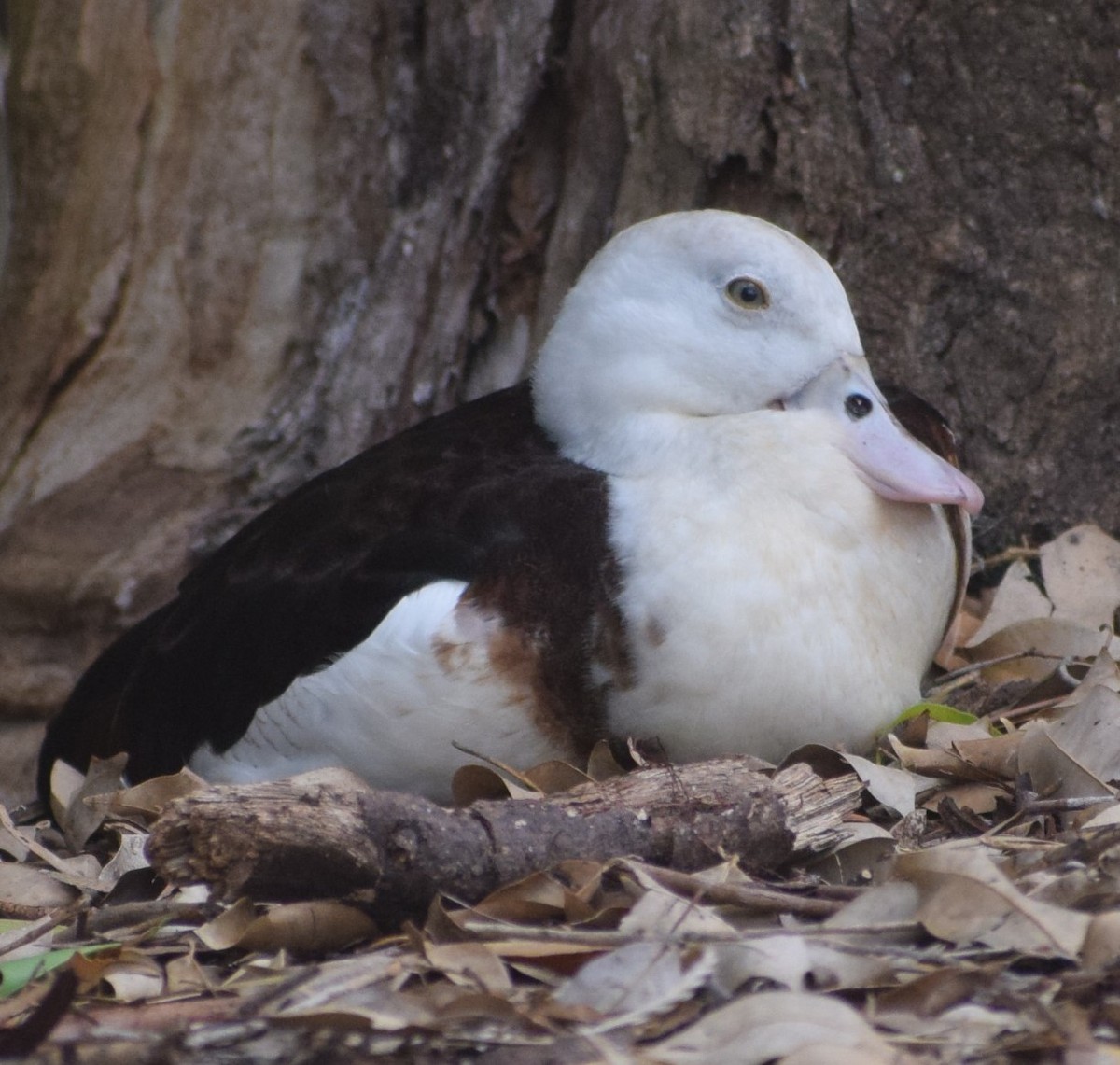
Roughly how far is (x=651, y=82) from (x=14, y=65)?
1725mm

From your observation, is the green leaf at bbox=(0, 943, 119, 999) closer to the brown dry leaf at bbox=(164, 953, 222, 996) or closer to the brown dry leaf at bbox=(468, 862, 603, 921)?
the brown dry leaf at bbox=(164, 953, 222, 996)

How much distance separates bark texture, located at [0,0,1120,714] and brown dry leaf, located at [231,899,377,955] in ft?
6.47

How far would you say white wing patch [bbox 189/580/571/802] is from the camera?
281 cm

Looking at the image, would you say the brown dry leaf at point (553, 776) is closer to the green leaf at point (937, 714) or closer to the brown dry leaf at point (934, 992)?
the green leaf at point (937, 714)

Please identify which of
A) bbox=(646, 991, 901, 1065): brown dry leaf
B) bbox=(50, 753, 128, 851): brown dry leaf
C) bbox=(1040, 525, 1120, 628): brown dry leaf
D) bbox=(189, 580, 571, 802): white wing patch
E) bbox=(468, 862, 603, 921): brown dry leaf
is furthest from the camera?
bbox=(1040, 525, 1120, 628): brown dry leaf

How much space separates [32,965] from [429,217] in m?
2.32

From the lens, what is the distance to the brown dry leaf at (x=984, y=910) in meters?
2.03

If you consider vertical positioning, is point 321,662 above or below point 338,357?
below

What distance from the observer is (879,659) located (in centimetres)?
288

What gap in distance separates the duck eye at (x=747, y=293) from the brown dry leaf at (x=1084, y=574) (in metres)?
1.07

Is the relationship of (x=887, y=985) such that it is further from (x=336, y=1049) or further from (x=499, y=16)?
(x=499, y=16)

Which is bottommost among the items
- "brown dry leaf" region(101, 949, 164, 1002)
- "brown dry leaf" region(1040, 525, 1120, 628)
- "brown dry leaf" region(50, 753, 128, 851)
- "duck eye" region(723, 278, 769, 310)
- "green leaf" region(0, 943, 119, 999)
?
"brown dry leaf" region(50, 753, 128, 851)

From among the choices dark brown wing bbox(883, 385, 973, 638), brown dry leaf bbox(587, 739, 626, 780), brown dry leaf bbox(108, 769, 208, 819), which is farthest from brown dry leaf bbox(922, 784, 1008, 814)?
brown dry leaf bbox(108, 769, 208, 819)

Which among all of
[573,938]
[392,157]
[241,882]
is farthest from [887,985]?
[392,157]
